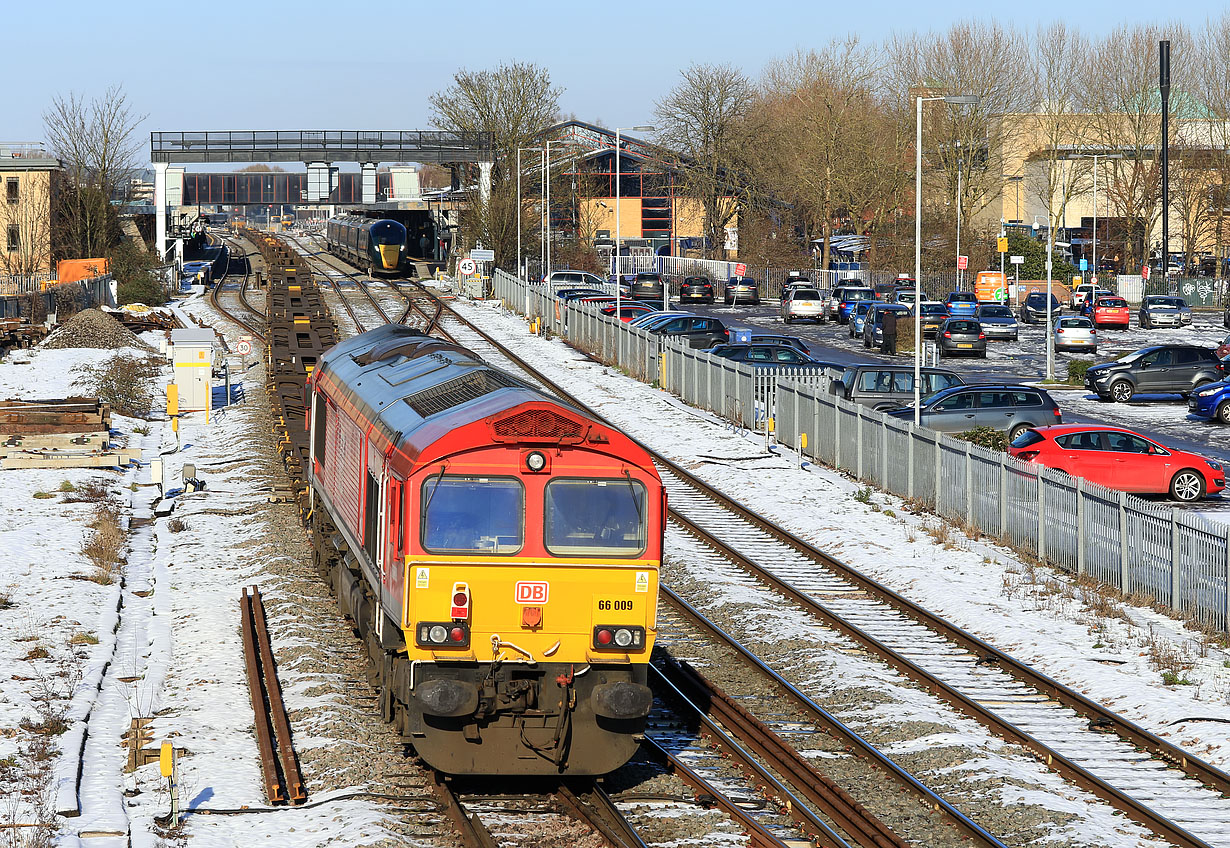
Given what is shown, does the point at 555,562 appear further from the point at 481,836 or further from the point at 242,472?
the point at 242,472

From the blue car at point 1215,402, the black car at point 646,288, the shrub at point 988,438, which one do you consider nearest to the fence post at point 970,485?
the shrub at point 988,438

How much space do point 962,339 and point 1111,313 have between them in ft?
44.7

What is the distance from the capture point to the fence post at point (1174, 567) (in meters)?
18.2

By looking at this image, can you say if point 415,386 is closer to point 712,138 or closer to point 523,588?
point 523,588

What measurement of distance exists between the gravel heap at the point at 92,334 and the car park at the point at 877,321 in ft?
81.8

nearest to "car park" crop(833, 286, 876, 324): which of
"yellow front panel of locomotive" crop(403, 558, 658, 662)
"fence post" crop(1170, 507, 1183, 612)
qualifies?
"fence post" crop(1170, 507, 1183, 612)

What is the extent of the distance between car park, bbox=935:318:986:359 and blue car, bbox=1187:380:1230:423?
45.3 feet

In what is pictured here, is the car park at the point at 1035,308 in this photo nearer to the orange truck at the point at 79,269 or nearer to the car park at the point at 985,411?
the car park at the point at 985,411

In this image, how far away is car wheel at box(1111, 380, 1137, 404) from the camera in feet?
132

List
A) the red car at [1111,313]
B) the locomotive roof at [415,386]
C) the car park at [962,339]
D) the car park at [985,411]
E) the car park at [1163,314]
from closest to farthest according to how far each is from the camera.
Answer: the locomotive roof at [415,386]
the car park at [985,411]
the car park at [962,339]
the red car at [1111,313]
the car park at [1163,314]

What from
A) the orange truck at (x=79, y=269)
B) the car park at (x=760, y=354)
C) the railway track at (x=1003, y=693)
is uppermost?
the orange truck at (x=79, y=269)

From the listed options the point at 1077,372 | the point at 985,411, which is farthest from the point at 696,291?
the point at 985,411

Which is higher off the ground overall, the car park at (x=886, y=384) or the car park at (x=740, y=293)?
the car park at (x=740, y=293)

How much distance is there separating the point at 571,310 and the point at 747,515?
2773 centimetres
